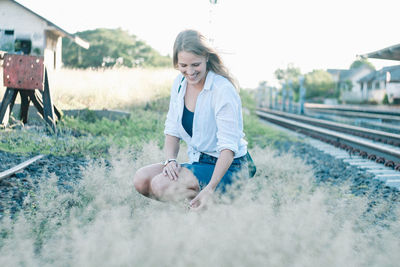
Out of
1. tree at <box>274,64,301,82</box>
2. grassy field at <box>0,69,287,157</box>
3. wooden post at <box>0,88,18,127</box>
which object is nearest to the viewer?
grassy field at <box>0,69,287,157</box>

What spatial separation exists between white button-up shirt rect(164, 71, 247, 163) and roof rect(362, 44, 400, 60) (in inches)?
446

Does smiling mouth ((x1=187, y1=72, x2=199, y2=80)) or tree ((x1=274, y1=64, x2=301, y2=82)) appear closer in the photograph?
smiling mouth ((x1=187, y1=72, x2=199, y2=80))

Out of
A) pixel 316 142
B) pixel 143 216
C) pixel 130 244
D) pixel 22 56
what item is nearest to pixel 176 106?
pixel 143 216

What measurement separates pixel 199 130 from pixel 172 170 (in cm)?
34

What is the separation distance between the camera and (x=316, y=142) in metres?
8.66

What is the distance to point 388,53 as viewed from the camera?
13.7m

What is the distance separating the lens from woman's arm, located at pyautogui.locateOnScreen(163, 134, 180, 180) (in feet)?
8.99

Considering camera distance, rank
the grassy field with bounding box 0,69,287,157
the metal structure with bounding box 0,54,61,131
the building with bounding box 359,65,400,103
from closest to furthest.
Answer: the grassy field with bounding box 0,69,287,157, the metal structure with bounding box 0,54,61,131, the building with bounding box 359,65,400,103

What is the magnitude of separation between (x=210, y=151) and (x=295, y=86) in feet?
185

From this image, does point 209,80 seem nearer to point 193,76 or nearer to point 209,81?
point 209,81

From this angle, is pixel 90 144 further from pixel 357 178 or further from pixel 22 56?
pixel 357 178

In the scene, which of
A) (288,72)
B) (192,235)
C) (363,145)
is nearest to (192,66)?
(192,235)

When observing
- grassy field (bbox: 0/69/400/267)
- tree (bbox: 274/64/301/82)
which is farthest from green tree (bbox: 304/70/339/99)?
grassy field (bbox: 0/69/400/267)

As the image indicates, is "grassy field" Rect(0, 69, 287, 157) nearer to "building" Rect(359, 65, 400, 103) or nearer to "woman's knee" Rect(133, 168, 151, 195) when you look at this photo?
"woman's knee" Rect(133, 168, 151, 195)
